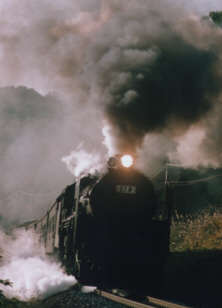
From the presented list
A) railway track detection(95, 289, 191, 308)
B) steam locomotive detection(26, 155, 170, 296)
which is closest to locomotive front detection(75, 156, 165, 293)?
steam locomotive detection(26, 155, 170, 296)

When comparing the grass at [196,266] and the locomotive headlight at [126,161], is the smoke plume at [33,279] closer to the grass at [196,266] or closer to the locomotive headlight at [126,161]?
the grass at [196,266]

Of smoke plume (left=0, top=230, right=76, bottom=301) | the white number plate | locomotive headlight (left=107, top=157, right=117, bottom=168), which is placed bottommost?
smoke plume (left=0, top=230, right=76, bottom=301)

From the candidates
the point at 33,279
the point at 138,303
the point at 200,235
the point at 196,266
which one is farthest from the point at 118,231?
the point at 200,235

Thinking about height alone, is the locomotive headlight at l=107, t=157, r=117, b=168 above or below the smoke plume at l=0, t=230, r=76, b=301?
above

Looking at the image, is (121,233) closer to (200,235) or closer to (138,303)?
(138,303)

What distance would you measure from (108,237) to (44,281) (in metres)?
2.05

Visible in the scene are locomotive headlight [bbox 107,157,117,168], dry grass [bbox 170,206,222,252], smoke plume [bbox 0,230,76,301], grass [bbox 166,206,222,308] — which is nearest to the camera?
locomotive headlight [bbox 107,157,117,168]

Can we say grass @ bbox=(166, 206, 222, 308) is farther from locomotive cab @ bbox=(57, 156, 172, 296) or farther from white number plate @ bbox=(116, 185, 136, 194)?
white number plate @ bbox=(116, 185, 136, 194)

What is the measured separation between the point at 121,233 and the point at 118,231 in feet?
0.26

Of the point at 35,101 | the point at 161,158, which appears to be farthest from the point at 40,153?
the point at 161,158

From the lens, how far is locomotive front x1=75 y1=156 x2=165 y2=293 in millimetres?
8172

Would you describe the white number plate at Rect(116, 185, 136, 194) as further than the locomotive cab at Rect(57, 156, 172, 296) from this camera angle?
Yes

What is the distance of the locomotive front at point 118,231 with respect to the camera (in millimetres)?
8172

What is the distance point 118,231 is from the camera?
8.42 meters
